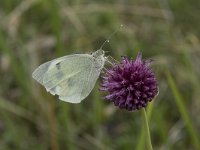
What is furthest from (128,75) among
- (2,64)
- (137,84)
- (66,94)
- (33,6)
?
(33,6)

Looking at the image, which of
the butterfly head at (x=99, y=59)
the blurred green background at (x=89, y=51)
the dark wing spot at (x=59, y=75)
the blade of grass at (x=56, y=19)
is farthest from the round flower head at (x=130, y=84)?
the blade of grass at (x=56, y=19)

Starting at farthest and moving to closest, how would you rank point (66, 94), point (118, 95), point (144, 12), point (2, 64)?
1. point (144, 12)
2. point (2, 64)
3. point (66, 94)
4. point (118, 95)

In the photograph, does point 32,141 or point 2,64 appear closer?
point 32,141

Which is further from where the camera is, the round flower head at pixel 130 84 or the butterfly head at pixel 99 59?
the butterfly head at pixel 99 59

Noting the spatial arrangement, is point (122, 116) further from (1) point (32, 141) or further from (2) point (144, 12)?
(2) point (144, 12)

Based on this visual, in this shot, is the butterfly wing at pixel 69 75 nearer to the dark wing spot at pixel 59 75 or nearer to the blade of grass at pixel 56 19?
the dark wing spot at pixel 59 75

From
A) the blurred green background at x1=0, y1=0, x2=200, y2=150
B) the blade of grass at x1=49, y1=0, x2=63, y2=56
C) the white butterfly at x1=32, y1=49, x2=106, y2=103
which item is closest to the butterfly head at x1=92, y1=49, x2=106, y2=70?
the white butterfly at x1=32, y1=49, x2=106, y2=103
